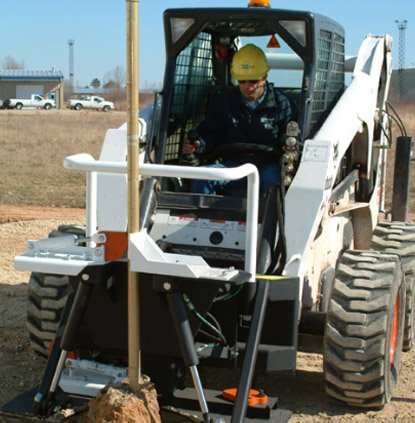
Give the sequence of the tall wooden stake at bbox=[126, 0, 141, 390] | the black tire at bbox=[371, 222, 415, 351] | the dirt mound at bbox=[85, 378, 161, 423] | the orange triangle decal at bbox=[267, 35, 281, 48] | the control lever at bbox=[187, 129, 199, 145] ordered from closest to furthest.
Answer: the tall wooden stake at bbox=[126, 0, 141, 390]
the dirt mound at bbox=[85, 378, 161, 423]
the control lever at bbox=[187, 129, 199, 145]
the black tire at bbox=[371, 222, 415, 351]
the orange triangle decal at bbox=[267, 35, 281, 48]

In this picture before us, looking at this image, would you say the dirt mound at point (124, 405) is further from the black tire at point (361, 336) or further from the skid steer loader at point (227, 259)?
the black tire at point (361, 336)

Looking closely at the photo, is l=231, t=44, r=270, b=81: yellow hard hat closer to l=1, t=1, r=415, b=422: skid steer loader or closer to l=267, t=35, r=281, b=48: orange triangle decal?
l=1, t=1, r=415, b=422: skid steer loader

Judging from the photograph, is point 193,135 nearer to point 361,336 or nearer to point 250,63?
point 250,63

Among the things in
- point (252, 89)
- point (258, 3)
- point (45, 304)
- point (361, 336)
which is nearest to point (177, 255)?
point (361, 336)

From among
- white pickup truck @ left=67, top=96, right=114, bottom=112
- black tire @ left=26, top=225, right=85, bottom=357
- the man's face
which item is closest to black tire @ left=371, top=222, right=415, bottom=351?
the man's face

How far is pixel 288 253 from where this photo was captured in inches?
190

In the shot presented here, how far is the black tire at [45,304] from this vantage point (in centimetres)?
530

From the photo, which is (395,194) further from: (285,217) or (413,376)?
(285,217)

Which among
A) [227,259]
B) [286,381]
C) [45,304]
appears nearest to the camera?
[227,259]

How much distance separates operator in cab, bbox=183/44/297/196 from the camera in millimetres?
5543

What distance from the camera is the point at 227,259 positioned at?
16.2ft

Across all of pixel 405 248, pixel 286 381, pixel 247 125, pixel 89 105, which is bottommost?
pixel 286 381

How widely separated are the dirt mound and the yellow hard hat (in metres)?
2.58

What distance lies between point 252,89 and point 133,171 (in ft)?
7.08
